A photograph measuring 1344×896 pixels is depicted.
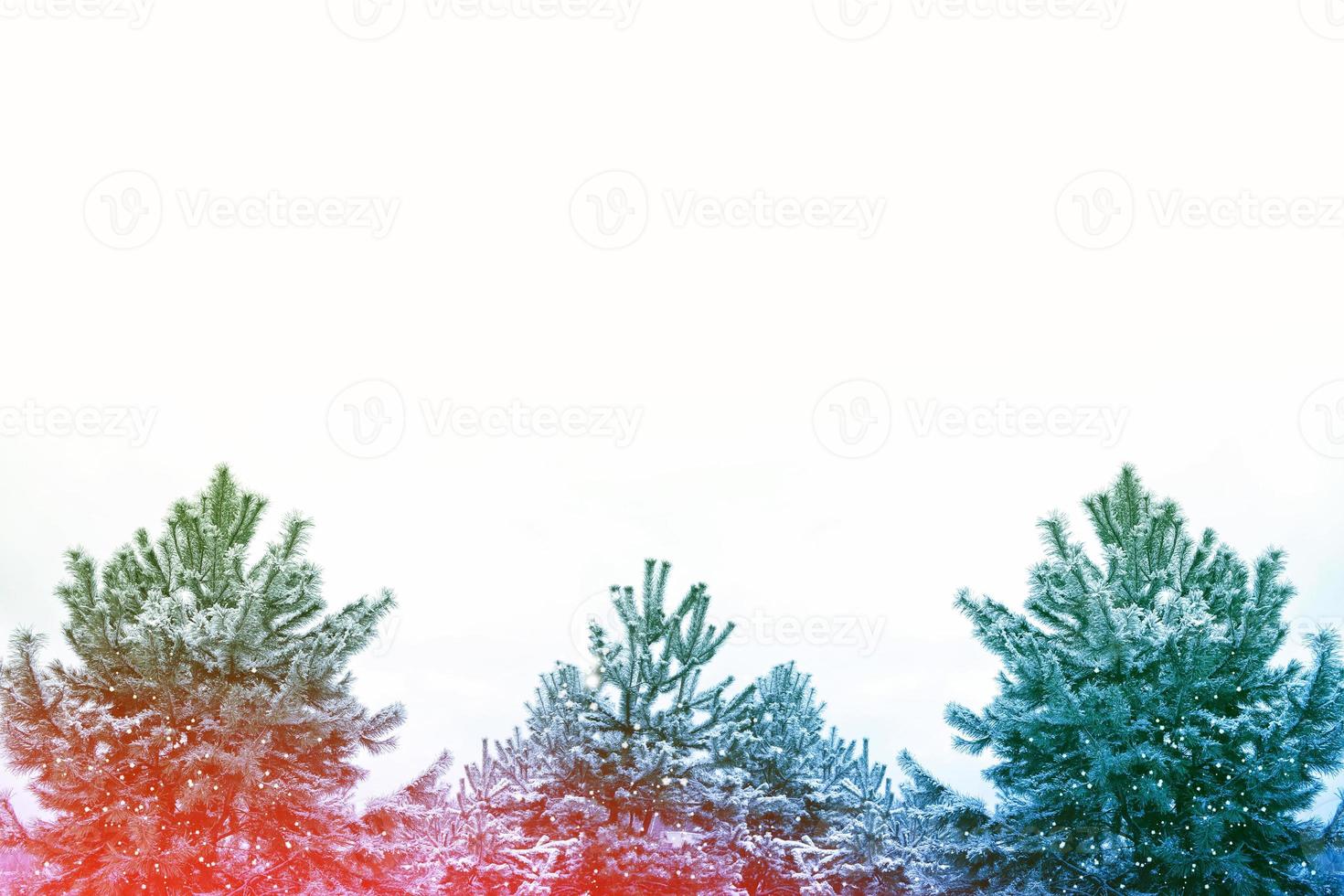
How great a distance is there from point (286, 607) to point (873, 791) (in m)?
11.7

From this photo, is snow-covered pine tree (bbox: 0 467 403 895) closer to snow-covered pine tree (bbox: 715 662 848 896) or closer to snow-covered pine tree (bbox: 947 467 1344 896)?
snow-covered pine tree (bbox: 715 662 848 896)

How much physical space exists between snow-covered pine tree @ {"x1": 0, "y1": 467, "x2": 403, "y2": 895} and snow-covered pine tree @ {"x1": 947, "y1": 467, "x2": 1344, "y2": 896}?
7336 mm

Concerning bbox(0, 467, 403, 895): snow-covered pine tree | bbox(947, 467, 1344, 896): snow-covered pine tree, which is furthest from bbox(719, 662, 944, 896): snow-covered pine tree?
bbox(0, 467, 403, 895): snow-covered pine tree

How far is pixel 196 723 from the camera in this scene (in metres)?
9.66

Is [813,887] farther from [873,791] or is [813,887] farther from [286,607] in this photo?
[286,607]

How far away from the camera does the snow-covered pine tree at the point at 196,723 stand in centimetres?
907

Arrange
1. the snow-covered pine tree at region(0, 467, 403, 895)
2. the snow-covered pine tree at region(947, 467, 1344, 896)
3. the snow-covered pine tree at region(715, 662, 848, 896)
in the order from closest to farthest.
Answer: the snow-covered pine tree at region(0, 467, 403, 895) → the snow-covered pine tree at region(947, 467, 1344, 896) → the snow-covered pine tree at region(715, 662, 848, 896)

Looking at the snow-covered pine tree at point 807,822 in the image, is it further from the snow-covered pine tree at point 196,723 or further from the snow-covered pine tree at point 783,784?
the snow-covered pine tree at point 196,723

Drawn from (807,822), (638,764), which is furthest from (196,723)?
(807,822)

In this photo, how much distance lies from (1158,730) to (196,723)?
1013 cm

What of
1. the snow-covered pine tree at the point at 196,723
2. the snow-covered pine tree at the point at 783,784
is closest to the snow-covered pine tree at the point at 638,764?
the snow-covered pine tree at the point at 783,784

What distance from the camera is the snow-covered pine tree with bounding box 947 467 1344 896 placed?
9.42 m

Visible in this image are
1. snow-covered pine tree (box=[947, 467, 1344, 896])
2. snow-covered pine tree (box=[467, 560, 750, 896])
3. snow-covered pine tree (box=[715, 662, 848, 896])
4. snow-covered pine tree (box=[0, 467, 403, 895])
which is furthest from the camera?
snow-covered pine tree (box=[715, 662, 848, 896])

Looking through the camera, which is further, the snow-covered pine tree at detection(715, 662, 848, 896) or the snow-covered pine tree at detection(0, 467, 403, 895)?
the snow-covered pine tree at detection(715, 662, 848, 896)
